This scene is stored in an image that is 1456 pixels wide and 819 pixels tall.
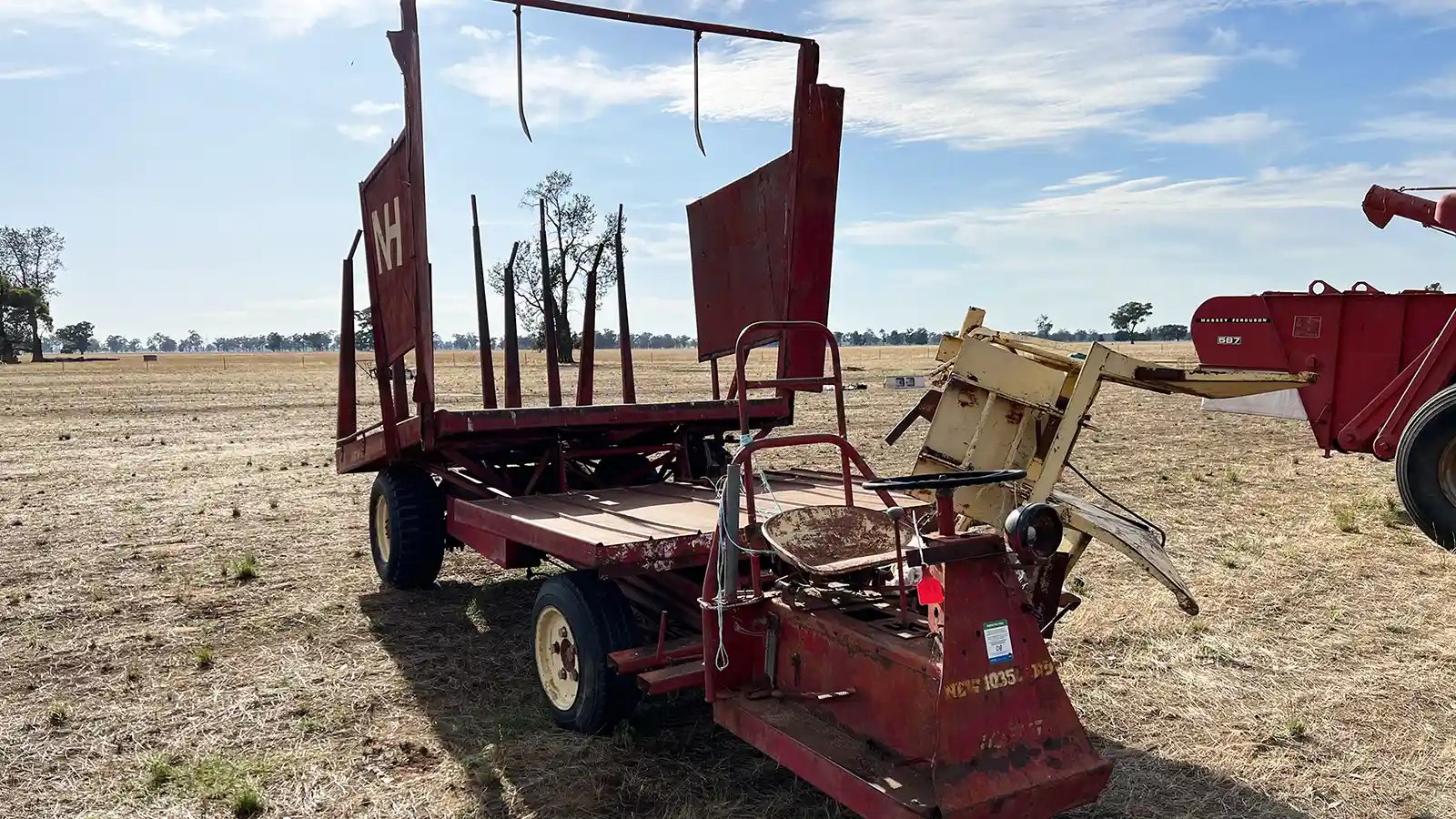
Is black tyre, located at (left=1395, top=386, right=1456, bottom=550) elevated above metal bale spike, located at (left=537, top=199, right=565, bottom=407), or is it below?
below

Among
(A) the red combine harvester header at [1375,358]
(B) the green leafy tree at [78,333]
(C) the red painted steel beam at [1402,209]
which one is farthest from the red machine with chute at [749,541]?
(B) the green leafy tree at [78,333]

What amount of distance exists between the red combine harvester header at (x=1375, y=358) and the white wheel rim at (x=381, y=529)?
20.5 ft

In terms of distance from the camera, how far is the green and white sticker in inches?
114

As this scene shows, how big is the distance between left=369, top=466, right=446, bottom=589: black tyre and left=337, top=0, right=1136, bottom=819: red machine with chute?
0.01 m

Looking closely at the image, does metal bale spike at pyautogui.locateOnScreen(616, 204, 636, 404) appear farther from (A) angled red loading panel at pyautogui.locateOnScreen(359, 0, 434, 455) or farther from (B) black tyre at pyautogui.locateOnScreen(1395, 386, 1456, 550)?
(B) black tyre at pyautogui.locateOnScreen(1395, 386, 1456, 550)

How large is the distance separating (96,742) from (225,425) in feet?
49.8

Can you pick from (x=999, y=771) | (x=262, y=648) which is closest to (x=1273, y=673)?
(x=999, y=771)

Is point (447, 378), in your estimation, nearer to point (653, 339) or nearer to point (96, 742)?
point (96, 742)

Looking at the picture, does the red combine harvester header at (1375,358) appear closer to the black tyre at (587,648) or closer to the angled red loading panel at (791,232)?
the angled red loading panel at (791,232)

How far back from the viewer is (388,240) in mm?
5836

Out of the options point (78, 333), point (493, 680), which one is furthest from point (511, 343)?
point (78, 333)

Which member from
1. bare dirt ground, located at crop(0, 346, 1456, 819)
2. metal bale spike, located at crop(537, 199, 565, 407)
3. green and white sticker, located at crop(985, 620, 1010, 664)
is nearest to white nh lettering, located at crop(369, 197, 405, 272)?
metal bale spike, located at crop(537, 199, 565, 407)

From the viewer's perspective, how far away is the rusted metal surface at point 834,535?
361 centimetres

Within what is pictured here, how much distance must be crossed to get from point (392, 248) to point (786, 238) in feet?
7.37
